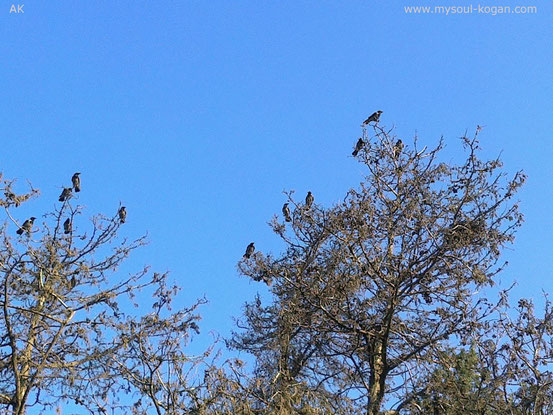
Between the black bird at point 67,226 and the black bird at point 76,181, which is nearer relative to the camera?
the black bird at point 67,226

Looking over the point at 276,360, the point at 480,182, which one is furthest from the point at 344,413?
the point at 480,182

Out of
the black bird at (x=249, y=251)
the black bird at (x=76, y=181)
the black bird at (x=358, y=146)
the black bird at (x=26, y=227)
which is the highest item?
the black bird at (x=358, y=146)

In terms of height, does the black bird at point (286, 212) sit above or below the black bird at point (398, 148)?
below

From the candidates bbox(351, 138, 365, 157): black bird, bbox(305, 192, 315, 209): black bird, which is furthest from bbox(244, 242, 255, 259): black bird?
bbox(351, 138, 365, 157): black bird

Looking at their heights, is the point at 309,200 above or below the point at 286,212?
above

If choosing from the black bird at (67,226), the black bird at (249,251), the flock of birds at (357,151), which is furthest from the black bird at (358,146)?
the black bird at (67,226)

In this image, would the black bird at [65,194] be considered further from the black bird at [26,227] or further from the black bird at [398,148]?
the black bird at [398,148]

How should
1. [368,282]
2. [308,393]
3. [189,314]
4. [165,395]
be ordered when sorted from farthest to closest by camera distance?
[368,282] → [189,314] → [308,393] → [165,395]

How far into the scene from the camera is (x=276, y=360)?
41.5 ft

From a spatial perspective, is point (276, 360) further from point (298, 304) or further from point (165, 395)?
point (165, 395)

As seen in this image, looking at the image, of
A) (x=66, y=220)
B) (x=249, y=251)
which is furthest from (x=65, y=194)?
(x=249, y=251)

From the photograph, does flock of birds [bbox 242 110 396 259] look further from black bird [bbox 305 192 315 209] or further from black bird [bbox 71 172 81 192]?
black bird [bbox 71 172 81 192]

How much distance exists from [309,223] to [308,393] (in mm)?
3178

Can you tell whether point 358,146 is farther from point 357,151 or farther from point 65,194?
point 65,194
